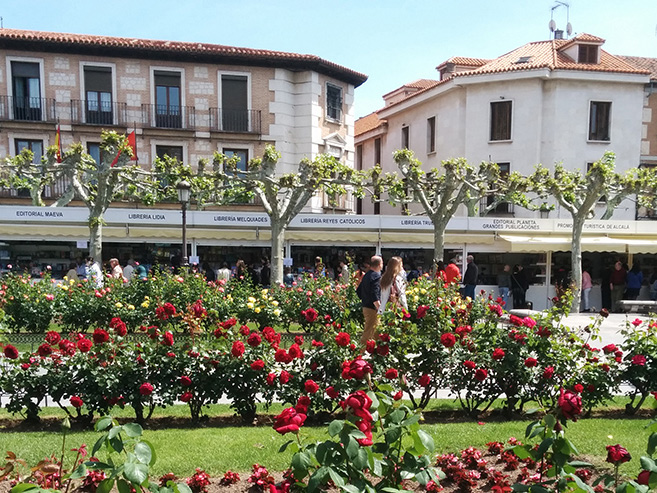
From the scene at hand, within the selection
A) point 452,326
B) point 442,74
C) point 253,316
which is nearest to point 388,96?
point 442,74

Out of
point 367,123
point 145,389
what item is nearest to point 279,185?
point 145,389

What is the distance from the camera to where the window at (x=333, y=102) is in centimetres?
2512

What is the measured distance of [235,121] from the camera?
23.8 m

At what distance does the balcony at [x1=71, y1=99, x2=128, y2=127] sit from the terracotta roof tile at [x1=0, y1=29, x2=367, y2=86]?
7.43ft

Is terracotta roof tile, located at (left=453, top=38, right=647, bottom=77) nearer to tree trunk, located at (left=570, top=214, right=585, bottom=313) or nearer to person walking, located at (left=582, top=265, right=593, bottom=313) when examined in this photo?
tree trunk, located at (left=570, top=214, right=585, bottom=313)

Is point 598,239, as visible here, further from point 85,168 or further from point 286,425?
point 286,425

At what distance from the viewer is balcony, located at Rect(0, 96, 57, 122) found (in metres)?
22.5

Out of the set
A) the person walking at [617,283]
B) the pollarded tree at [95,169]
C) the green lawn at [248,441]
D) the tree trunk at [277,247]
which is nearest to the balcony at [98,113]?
the pollarded tree at [95,169]

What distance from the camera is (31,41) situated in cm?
2208

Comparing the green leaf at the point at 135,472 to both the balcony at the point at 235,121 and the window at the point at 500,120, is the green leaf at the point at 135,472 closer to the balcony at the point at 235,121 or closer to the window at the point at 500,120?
the balcony at the point at 235,121

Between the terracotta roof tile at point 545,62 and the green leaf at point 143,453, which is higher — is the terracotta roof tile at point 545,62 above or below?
above

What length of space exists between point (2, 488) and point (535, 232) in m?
18.2

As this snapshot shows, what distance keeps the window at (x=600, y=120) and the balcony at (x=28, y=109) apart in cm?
2344

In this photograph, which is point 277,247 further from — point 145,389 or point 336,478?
point 336,478
